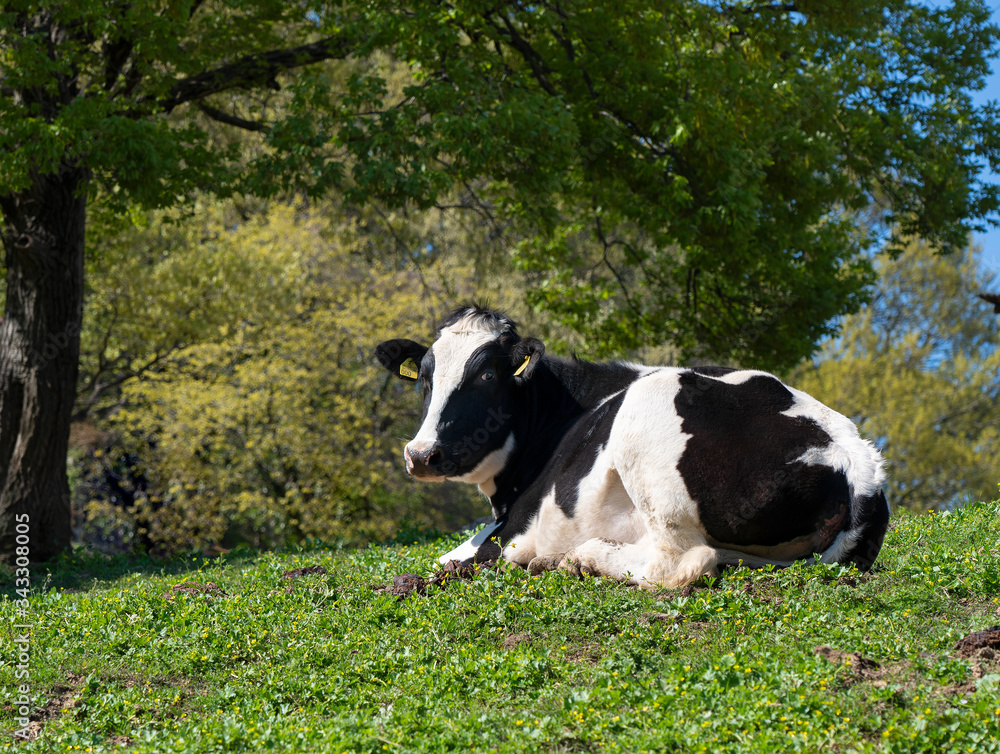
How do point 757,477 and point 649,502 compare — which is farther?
point 649,502

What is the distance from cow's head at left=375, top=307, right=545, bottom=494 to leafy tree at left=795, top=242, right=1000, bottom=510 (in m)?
26.9

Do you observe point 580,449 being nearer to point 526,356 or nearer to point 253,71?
point 526,356

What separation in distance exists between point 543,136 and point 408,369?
6133 mm

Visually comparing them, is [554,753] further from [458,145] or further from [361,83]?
[361,83]

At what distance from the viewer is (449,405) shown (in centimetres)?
703

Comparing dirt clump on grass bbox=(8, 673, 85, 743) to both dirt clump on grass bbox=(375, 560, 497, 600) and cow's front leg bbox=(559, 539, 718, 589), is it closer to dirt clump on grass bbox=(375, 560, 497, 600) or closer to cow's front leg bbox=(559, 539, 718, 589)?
dirt clump on grass bbox=(375, 560, 497, 600)

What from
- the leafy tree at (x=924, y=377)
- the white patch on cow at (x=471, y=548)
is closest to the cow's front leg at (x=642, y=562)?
the white patch on cow at (x=471, y=548)

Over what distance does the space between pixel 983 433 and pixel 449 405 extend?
32.8 metres

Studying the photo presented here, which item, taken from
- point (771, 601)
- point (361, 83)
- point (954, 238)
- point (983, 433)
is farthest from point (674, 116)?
point (983, 433)

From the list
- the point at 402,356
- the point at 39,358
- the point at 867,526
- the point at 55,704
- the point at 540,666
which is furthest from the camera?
the point at 39,358

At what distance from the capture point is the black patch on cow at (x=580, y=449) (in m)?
6.62

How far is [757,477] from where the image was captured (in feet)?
19.2

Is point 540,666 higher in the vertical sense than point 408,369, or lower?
lower

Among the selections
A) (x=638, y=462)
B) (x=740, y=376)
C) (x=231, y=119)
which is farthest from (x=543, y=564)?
(x=231, y=119)
